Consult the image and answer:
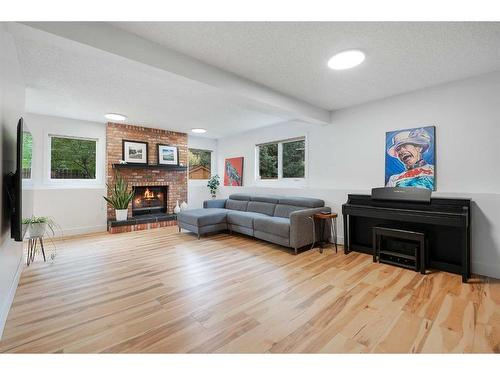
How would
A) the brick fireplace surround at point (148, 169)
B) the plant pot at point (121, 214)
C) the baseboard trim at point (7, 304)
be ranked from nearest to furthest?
the baseboard trim at point (7, 304), the plant pot at point (121, 214), the brick fireplace surround at point (148, 169)

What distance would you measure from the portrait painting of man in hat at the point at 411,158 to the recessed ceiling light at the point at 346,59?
59.6 inches

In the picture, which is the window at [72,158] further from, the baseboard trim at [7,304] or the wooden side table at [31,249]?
the baseboard trim at [7,304]

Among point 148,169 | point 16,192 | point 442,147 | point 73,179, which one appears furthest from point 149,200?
point 442,147

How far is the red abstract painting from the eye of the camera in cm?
616

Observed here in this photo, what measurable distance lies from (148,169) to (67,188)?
1.66 meters

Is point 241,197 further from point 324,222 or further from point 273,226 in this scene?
point 324,222

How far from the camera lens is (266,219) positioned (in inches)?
159

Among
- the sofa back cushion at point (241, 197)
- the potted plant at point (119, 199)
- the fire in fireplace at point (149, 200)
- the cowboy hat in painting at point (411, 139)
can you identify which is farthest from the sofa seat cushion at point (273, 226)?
the fire in fireplace at point (149, 200)

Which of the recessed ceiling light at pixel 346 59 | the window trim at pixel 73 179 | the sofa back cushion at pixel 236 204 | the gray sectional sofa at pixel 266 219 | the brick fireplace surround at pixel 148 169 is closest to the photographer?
the recessed ceiling light at pixel 346 59

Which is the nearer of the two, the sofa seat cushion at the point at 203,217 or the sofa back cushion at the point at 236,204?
the sofa seat cushion at the point at 203,217

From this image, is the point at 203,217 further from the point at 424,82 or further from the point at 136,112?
the point at 424,82

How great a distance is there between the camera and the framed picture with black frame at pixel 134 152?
17.7ft
